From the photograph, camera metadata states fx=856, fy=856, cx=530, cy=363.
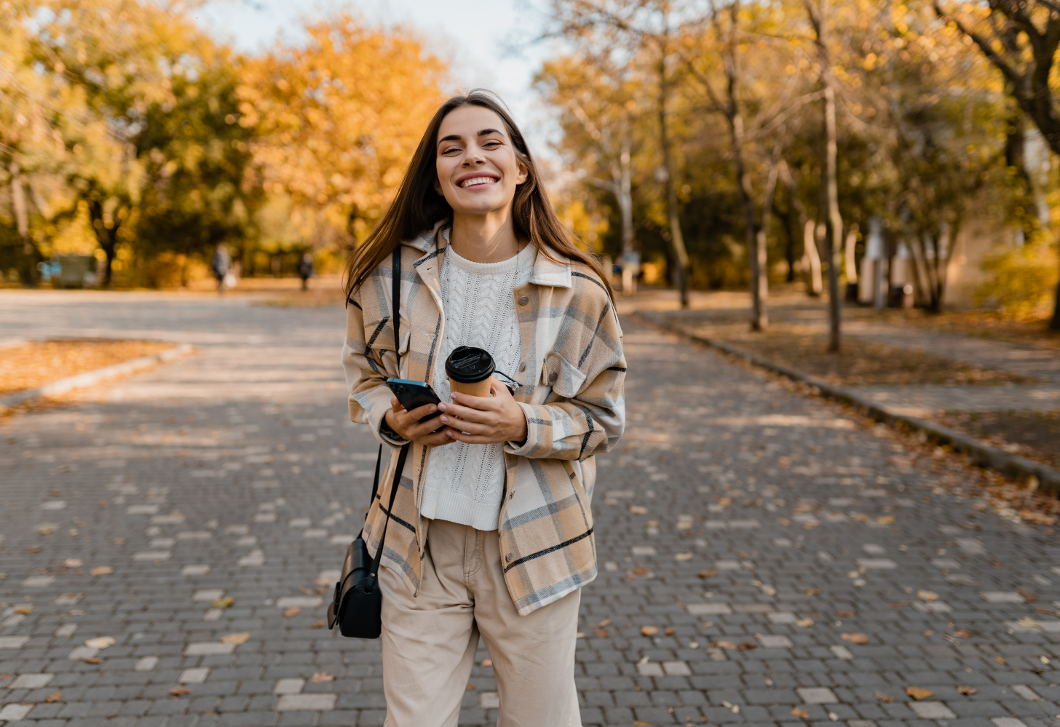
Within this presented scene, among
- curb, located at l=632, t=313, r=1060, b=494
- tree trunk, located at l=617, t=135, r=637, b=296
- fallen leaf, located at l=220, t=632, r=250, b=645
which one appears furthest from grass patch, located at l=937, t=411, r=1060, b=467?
tree trunk, located at l=617, t=135, r=637, b=296

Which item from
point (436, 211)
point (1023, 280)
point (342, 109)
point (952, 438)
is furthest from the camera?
point (342, 109)

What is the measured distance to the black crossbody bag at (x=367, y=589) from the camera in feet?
7.02

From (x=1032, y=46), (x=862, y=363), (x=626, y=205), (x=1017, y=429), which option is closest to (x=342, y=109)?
(x=626, y=205)

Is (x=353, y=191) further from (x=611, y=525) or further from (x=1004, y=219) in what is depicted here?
(x=611, y=525)

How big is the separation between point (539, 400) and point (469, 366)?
0.33 metres

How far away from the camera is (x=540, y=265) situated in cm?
210

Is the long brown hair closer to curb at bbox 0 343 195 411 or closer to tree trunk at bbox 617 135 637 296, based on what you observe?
curb at bbox 0 343 195 411

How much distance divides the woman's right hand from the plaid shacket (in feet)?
0.42

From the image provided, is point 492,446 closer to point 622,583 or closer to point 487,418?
point 487,418

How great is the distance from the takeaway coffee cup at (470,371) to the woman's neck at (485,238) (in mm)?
359

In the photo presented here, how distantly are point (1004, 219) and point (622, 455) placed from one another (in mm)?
15753

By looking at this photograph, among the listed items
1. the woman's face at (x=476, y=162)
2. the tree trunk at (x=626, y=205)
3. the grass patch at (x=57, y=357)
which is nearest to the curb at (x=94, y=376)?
the grass patch at (x=57, y=357)

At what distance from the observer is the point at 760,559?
5.32 m

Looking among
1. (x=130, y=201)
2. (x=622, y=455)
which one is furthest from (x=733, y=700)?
(x=130, y=201)
